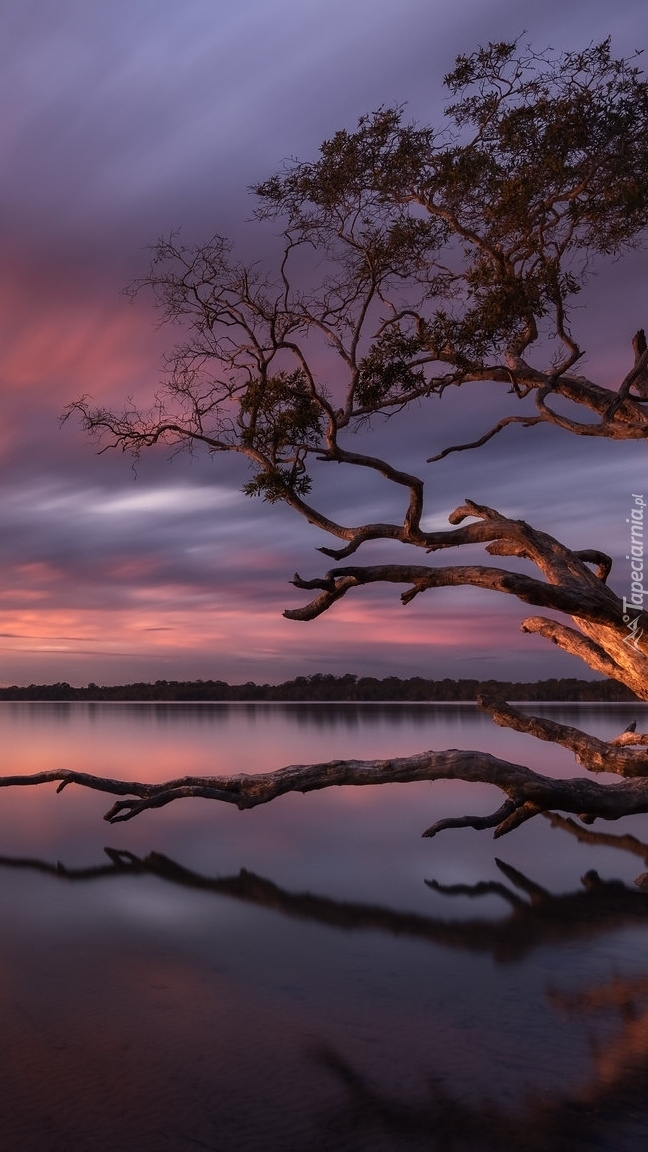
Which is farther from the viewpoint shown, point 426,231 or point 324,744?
point 324,744

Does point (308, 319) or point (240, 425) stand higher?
point (308, 319)


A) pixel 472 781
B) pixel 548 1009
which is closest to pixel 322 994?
pixel 548 1009

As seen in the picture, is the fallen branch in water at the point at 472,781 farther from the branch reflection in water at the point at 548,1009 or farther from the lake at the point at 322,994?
the branch reflection in water at the point at 548,1009

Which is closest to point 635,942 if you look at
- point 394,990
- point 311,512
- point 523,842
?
point 394,990

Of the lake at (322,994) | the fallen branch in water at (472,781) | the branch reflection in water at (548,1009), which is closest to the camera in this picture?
the branch reflection in water at (548,1009)

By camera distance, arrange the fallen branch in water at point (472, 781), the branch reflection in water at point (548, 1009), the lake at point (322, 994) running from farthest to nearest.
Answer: the fallen branch in water at point (472, 781)
the lake at point (322, 994)
the branch reflection in water at point (548, 1009)

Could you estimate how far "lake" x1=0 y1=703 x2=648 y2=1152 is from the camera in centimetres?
529

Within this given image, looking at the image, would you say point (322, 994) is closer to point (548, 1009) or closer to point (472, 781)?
point (548, 1009)

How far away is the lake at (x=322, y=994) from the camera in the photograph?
5.29m

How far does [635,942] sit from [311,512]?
8.61 metres

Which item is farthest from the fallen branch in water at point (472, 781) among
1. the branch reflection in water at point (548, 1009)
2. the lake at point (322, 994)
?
the branch reflection in water at point (548, 1009)

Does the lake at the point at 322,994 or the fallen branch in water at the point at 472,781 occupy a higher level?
the fallen branch in water at the point at 472,781

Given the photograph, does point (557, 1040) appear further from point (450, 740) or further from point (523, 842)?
point (450, 740)

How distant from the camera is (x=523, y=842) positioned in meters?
16.0
